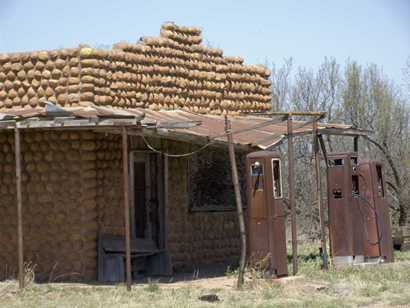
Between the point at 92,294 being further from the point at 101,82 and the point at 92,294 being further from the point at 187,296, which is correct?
the point at 101,82

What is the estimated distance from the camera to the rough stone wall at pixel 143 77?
15289mm

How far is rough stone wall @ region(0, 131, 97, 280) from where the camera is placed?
15000 millimetres

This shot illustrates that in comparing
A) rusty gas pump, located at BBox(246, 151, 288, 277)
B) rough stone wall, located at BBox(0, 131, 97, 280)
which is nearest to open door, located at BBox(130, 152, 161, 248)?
rough stone wall, located at BBox(0, 131, 97, 280)

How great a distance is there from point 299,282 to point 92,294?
3.12 meters

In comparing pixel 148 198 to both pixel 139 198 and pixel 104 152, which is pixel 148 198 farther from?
pixel 104 152

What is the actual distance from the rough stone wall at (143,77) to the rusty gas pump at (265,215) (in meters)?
2.94

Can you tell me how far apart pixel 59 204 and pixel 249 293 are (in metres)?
3.83

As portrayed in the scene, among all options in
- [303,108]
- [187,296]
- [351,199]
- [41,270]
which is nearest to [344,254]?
[351,199]

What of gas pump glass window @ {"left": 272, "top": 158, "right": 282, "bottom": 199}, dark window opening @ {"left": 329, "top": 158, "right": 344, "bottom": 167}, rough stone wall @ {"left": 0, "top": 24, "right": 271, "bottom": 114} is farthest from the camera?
dark window opening @ {"left": 329, "top": 158, "right": 344, "bottom": 167}

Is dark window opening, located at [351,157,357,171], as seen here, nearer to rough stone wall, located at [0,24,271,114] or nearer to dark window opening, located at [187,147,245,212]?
dark window opening, located at [187,147,245,212]

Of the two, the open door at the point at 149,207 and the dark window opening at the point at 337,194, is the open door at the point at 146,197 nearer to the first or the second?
the open door at the point at 149,207

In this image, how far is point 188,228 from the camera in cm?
1698

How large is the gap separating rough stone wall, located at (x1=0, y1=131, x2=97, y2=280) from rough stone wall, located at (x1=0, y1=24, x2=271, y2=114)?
700 millimetres

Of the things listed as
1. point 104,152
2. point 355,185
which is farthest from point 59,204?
Answer: point 355,185
